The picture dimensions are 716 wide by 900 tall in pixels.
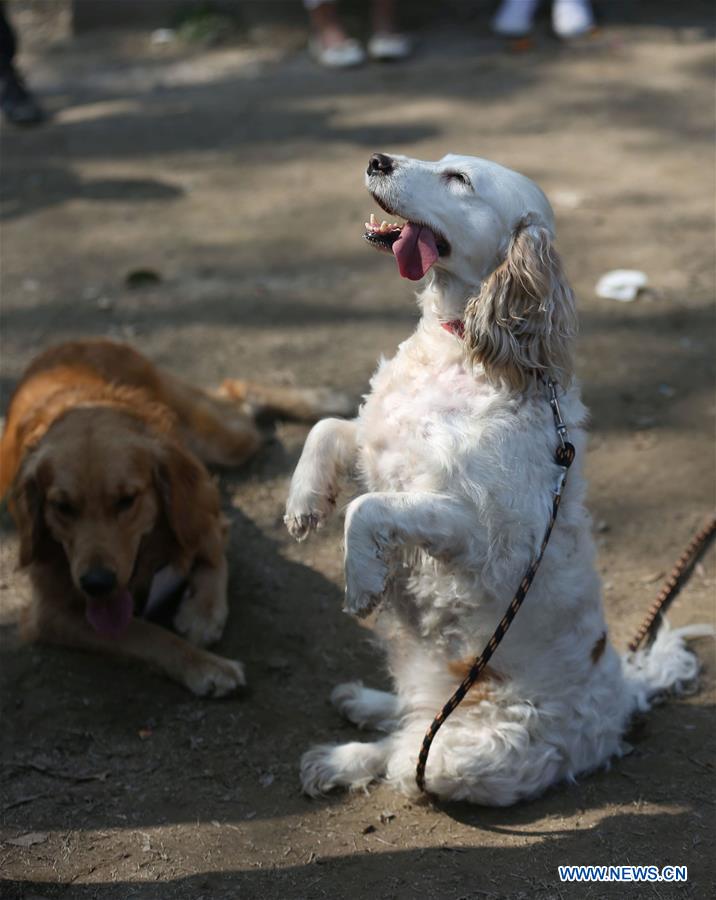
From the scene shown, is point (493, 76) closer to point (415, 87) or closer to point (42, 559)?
point (415, 87)

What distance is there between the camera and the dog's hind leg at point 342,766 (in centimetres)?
356

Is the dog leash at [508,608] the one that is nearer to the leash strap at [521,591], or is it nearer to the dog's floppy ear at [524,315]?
the leash strap at [521,591]

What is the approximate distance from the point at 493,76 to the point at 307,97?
1614 mm

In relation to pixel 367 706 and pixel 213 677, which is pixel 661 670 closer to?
pixel 367 706

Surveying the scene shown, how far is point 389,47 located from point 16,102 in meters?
3.26

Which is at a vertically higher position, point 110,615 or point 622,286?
point 110,615

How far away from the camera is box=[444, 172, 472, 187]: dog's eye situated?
3.23 m

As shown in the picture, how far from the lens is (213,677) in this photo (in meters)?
4.04

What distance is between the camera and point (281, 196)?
8023 millimetres

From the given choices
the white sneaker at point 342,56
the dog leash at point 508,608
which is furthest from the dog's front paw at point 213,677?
the white sneaker at point 342,56

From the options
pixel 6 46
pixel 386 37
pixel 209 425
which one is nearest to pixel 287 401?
pixel 209 425

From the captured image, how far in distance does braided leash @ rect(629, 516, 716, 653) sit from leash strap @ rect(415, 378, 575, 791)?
107 cm

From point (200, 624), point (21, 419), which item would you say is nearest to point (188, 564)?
point (200, 624)

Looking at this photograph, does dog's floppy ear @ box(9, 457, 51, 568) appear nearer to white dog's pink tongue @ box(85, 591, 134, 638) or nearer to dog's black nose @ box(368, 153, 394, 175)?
white dog's pink tongue @ box(85, 591, 134, 638)
